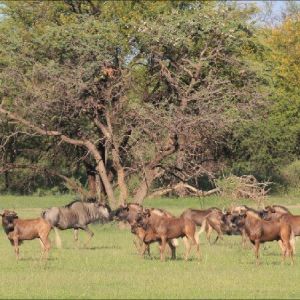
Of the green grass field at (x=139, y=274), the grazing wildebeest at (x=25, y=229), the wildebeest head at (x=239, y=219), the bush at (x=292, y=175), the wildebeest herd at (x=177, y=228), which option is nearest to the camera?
the green grass field at (x=139, y=274)

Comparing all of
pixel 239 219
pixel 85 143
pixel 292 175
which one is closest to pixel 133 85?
pixel 85 143

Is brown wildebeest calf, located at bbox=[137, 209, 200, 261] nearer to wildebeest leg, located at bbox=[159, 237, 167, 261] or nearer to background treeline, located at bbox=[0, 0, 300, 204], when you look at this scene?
wildebeest leg, located at bbox=[159, 237, 167, 261]

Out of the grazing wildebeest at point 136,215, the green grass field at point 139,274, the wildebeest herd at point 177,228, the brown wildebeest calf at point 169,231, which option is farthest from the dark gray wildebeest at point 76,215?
the brown wildebeest calf at point 169,231

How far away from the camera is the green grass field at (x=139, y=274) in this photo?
54.0 ft

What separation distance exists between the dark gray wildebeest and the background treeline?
514 cm

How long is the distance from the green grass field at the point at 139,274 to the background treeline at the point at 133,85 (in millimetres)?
7135

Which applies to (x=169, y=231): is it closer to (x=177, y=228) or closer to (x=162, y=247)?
(x=177, y=228)

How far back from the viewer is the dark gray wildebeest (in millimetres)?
28359

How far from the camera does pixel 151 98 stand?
37062 millimetres

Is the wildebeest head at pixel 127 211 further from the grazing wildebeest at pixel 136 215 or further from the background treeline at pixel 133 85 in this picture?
the background treeline at pixel 133 85

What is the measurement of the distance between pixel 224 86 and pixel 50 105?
6.43m

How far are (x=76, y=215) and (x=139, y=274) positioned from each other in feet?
31.7

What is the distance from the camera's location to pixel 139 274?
19.4 metres

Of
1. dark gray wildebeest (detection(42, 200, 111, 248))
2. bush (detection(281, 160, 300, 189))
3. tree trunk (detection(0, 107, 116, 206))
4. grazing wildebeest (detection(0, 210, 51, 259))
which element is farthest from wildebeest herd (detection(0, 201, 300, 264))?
bush (detection(281, 160, 300, 189))
